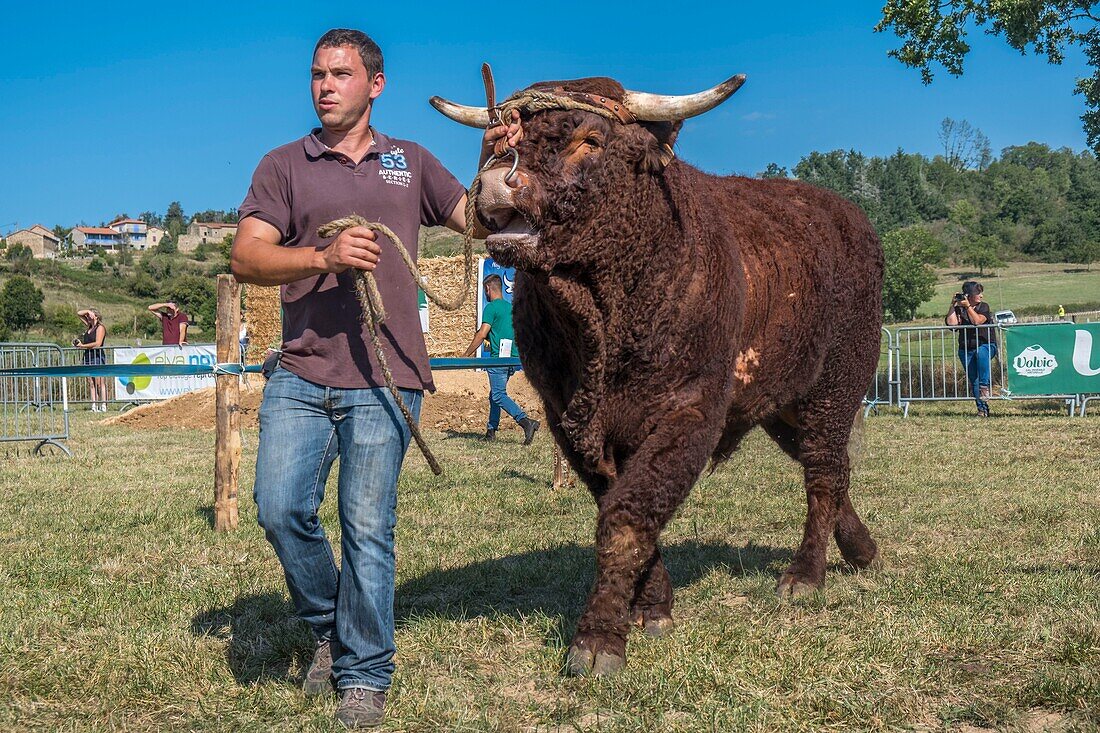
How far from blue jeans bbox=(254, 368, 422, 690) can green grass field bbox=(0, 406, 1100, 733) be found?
0.97 ft

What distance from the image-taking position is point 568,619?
4742 millimetres

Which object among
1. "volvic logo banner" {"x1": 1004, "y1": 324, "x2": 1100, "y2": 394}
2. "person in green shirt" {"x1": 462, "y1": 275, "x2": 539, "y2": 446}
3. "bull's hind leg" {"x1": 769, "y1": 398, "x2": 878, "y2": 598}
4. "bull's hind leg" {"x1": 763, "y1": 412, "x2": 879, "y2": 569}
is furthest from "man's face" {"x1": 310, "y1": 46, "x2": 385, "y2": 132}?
"volvic logo banner" {"x1": 1004, "y1": 324, "x2": 1100, "y2": 394}

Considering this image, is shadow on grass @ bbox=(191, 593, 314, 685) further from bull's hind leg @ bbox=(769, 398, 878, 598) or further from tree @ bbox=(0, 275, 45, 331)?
tree @ bbox=(0, 275, 45, 331)

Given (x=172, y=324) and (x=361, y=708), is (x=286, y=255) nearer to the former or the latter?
(x=361, y=708)

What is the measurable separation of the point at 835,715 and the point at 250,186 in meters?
2.91

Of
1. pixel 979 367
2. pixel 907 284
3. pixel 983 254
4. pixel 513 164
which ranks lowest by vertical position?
pixel 979 367

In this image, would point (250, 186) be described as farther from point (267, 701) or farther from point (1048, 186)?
point (1048, 186)

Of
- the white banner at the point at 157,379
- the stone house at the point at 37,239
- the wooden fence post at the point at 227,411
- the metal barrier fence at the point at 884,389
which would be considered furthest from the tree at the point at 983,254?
the stone house at the point at 37,239

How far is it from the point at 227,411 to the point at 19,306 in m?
48.1

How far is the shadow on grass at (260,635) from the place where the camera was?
426 centimetres

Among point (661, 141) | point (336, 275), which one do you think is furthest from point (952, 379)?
point (336, 275)

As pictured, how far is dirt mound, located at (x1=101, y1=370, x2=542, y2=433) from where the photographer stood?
16.5 m

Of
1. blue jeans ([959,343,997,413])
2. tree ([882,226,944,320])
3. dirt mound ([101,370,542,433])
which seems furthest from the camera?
tree ([882,226,944,320])

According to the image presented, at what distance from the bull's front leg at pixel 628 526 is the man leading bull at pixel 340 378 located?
32.6 inches
